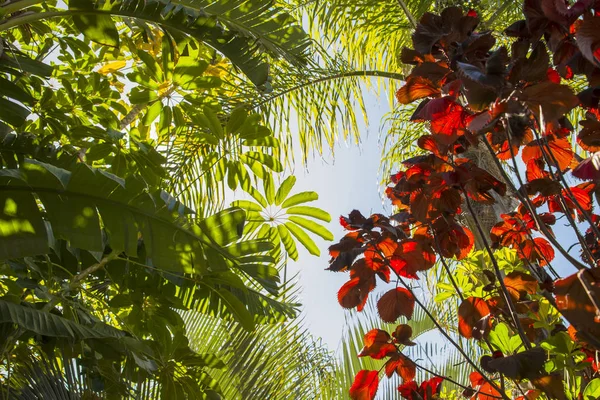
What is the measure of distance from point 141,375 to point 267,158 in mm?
751

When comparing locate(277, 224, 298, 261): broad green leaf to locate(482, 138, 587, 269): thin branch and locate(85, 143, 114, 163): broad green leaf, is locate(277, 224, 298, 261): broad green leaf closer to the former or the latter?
locate(85, 143, 114, 163): broad green leaf

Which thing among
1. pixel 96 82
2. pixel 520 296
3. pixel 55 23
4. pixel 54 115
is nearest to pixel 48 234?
pixel 54 115

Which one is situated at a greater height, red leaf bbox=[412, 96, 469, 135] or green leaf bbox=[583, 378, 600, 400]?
red leaf bbox=[412, 96, 469, 135]

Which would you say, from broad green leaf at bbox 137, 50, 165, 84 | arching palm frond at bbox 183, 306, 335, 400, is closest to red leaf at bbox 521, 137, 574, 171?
broad green leaf at bbox 137, 50, 165, 84

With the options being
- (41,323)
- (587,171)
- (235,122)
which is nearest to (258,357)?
(235,122)

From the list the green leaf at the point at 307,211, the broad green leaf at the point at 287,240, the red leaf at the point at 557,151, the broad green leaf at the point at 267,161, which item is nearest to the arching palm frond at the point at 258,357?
the broad green leaf at the point at 287,240

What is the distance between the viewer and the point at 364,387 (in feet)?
3.66

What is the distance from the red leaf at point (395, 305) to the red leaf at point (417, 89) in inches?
14.5

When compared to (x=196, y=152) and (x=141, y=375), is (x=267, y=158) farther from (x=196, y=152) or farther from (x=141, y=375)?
(x=196, y=152)

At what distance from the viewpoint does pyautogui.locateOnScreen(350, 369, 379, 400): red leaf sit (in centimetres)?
111

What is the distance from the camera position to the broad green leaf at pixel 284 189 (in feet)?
6.35

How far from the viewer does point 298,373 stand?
2.69 meters

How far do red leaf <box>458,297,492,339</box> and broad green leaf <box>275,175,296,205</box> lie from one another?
98 centimetres

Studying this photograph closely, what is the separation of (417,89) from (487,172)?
0.20 metres
